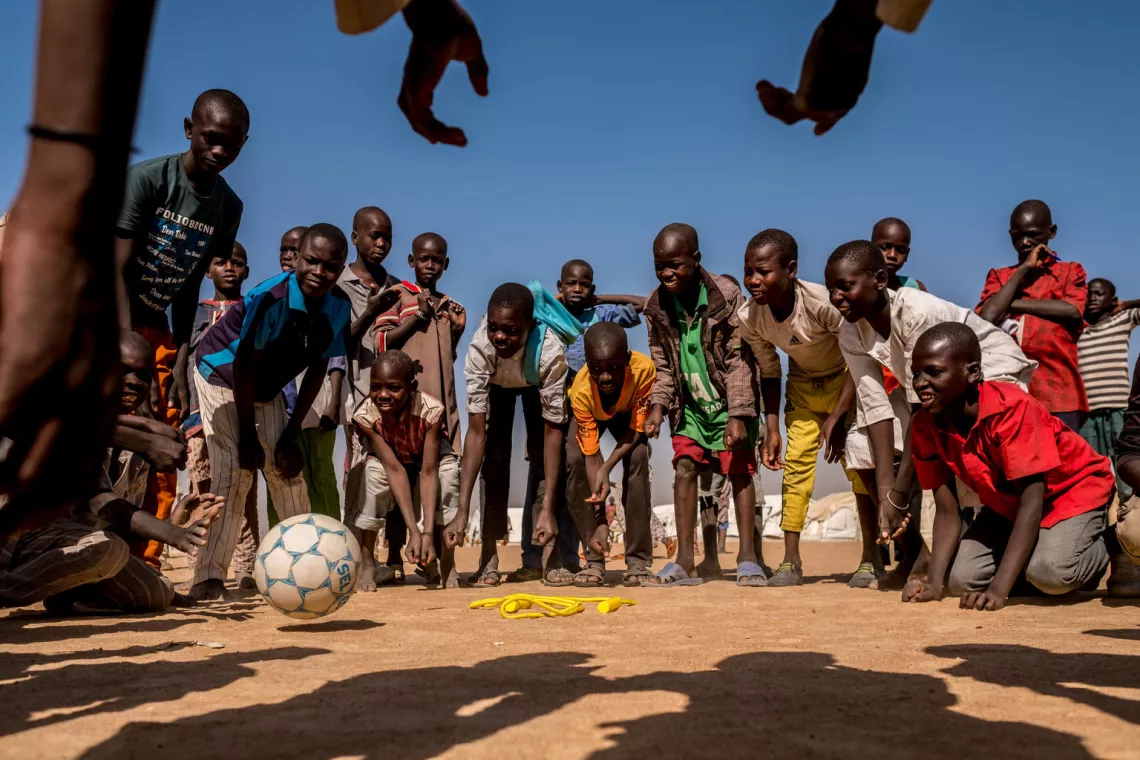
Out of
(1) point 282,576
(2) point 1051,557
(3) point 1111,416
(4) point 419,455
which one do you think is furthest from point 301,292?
(3) point 1111,416

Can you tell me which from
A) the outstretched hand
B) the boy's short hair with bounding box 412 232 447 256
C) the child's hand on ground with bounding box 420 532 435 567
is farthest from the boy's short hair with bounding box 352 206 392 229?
the outstretched hand

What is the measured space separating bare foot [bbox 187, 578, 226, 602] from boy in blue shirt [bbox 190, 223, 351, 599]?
1cm

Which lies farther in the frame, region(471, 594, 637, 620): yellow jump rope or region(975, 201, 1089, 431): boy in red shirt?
region(975, 201, 1089, 431): boy in red shirt

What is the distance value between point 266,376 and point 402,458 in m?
1.21

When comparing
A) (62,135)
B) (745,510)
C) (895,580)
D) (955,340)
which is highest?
(955,340)

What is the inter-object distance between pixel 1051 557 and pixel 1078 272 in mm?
2610

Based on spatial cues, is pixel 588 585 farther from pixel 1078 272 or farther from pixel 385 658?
pixel 1078 272

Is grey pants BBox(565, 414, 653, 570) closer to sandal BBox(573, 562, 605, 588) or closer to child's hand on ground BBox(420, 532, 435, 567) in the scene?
sandal BBox(573, 562, 605, 588)

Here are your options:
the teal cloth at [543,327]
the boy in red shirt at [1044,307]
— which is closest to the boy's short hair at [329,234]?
the teal cloth at [543,327]

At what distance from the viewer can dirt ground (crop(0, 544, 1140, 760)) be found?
2.30 meters

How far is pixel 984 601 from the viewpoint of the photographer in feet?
16.1

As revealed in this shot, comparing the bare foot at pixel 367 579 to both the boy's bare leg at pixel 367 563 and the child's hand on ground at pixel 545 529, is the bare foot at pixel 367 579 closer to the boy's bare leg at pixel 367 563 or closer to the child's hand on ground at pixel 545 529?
the boy's bare leg at pixel 367 563

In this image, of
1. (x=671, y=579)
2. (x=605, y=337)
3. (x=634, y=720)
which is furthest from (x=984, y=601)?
(x=634, y=720)

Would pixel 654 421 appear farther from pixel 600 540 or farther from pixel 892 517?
pixel 892 517
